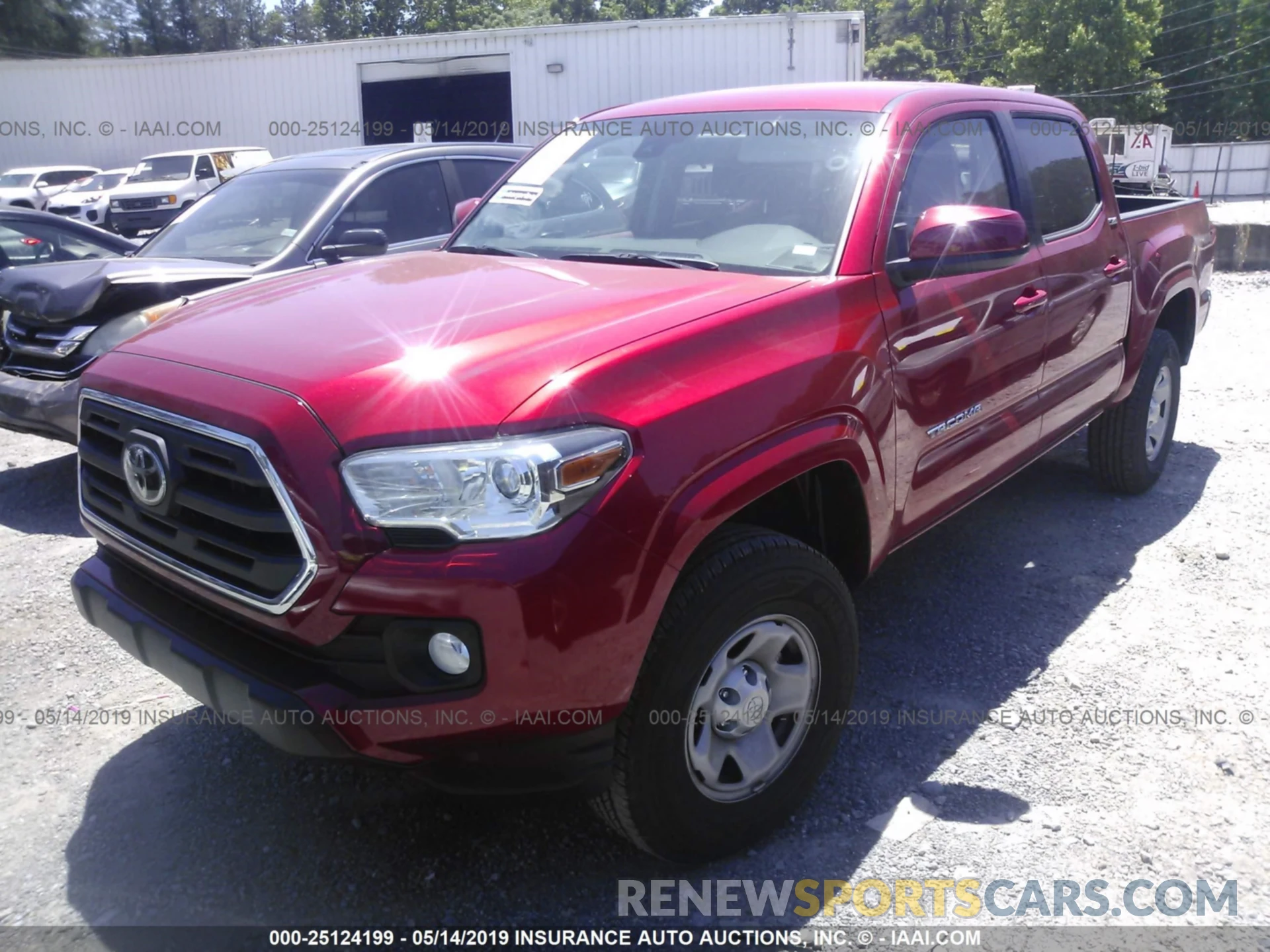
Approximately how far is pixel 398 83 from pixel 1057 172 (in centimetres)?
2086

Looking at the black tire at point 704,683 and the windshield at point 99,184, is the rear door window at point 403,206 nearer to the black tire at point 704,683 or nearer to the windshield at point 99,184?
the black tire at point 704,683

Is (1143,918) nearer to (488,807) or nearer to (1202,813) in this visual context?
(1202,813)

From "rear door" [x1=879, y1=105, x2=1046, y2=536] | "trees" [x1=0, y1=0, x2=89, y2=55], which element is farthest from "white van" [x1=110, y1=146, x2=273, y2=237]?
"trees" [x1=0, y1=0, x2=89, y2=55]

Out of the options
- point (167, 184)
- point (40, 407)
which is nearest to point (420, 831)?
point (40, 407)

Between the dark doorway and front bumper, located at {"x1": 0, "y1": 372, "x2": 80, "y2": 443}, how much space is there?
59.1ft

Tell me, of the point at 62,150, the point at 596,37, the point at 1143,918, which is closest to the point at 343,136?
the point at 596,37

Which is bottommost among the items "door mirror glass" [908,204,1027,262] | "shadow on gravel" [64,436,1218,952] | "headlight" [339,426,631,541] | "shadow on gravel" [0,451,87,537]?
"shadow on gravel" [64,436,1218,952]

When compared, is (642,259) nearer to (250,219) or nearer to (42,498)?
(250,219)

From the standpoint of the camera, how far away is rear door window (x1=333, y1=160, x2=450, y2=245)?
591cm

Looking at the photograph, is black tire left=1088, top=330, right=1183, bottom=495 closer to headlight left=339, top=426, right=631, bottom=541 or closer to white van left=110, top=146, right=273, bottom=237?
headlight left=339, top=426, right=631, bottom=541

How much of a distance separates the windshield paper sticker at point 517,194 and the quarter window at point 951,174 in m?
1.38

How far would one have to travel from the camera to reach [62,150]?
91.3 feet

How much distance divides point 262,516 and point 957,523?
3.72 m

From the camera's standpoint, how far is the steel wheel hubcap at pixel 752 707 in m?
2.50
